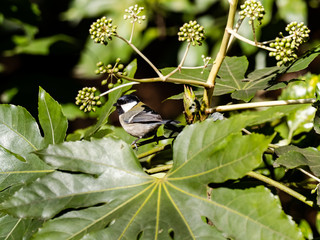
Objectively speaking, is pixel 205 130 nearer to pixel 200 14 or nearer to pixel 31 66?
pixel 200 14

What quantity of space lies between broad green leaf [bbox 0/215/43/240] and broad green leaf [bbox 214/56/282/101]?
0.63 meters

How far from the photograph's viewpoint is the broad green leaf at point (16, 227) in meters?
0.90

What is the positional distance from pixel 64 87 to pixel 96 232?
2.48 metres

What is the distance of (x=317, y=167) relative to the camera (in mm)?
833

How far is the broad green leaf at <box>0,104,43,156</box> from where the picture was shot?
3.37ft

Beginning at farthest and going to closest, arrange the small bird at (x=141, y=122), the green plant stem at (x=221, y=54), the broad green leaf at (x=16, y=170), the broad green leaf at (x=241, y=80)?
the small bird at (x=141, y=122) → the broad green leaf at (x=241, y=80) → the broad green leaf at (x=16, y=170) → the green plant stem at (x=221, y=54)

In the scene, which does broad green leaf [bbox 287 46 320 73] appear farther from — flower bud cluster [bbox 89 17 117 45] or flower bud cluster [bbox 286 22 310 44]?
flower bud cluster [bbox 89 17 117 45]

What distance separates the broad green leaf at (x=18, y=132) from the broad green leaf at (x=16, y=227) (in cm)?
19

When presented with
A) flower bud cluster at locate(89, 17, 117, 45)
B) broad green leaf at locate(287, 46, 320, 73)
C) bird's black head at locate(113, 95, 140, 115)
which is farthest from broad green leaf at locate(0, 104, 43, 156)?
broad green leaf at locate(287, 46, 320, 73)

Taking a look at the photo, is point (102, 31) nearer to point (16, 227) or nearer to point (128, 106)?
point (16, 227)

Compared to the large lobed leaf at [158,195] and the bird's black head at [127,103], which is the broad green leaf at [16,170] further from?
the bird's black head at [127,103]

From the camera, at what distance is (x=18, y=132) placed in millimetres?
1040

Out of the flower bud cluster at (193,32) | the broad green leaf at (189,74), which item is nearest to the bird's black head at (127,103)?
the broad green leaf at (189,74)

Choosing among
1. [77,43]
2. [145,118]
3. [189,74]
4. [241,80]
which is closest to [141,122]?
[145,118]
